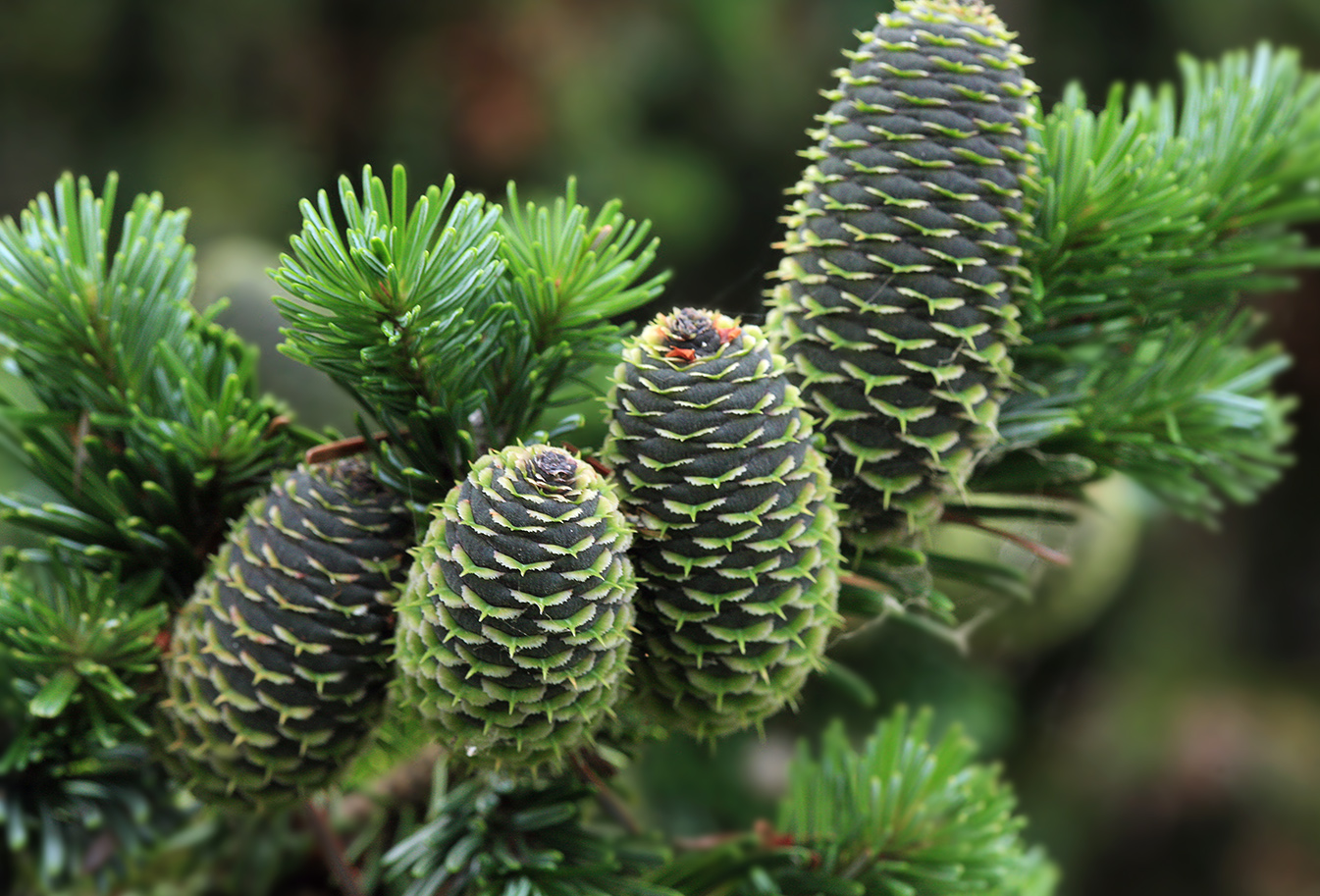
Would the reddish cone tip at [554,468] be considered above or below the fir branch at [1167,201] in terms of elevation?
below

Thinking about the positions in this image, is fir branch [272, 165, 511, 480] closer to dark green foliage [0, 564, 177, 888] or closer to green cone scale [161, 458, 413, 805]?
green cone scale [161, 458, 413, 805]

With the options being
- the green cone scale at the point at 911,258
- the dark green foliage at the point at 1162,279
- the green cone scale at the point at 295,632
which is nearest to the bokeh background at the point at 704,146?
the dark green foliage at the point at 1162,279

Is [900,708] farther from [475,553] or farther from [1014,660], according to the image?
[1014,660]

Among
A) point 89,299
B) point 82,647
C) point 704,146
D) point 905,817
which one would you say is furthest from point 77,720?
point 704,146

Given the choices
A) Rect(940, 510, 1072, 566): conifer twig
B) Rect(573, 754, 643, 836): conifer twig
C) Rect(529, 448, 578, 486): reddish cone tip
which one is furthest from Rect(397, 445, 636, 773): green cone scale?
Rect(940, 510, 1072, 566): conifer twig

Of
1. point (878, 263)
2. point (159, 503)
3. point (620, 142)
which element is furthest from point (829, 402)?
point (620, 142)

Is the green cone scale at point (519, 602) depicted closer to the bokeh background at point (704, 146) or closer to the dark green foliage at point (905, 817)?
the dark green foliage at point (905, 817)
